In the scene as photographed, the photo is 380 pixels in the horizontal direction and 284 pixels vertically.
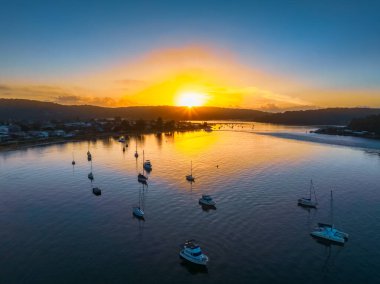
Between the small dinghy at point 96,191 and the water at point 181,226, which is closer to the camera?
the water at point 181,226

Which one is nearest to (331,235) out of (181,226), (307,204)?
(307,204)

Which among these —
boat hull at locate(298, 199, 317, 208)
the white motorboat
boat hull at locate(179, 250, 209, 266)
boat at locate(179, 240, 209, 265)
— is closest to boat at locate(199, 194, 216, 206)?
the white motorboat

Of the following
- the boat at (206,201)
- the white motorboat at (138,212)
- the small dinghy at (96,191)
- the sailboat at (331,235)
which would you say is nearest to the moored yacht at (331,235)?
the sailboat at (331,235)

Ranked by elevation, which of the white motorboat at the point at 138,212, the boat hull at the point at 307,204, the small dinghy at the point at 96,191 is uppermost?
the boat hull at the point at 307,204

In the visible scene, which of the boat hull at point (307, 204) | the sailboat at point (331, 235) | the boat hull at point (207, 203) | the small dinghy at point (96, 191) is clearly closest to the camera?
the sailboat at point (331, 235)

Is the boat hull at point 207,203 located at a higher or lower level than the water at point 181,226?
higher

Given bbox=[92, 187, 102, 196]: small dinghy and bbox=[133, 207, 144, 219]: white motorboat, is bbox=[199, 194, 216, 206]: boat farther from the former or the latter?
bbox=[92, 187, 102, 196]: small dinghy

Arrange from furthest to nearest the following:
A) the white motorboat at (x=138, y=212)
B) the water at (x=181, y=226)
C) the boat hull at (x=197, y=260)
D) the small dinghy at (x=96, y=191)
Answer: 1. the small dinghy at (x=96, y=191)
2. the white motorboat at (x=138, y=212)
3. the boat hull at (x=197, y=260)
4. the water at (x=181, y=226)

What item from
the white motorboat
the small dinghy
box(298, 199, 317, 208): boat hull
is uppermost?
box(298, 199, 317, 208): boat hull

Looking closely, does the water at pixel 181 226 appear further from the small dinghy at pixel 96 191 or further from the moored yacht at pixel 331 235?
the small dinghy at pixel 96 191
